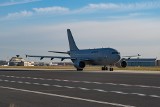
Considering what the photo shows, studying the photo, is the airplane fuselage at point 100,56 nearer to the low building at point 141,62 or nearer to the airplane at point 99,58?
the airplane at point 99,58

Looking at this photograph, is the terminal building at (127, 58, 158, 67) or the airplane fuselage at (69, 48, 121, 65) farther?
the terminal building at (127, 58, 158, 67)

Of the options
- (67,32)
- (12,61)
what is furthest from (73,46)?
(12,61)

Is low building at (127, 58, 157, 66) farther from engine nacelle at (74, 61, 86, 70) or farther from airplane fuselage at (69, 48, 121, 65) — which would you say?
engine nacelle at (74, 61, 86, 70)

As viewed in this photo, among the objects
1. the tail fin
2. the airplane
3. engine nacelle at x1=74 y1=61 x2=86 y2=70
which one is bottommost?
engine nacelle at x1=74 y1=61 x2=86 y2=70

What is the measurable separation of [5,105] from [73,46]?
226ft

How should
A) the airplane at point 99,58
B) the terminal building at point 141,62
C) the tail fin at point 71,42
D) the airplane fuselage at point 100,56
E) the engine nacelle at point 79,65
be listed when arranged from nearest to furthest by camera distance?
the airplane fuselage at point 100,56 < the airplane at point 99,58 < the engine nacelle at point 79,65 < the tail fin at point 71,42 < the terminal building at point 141,62

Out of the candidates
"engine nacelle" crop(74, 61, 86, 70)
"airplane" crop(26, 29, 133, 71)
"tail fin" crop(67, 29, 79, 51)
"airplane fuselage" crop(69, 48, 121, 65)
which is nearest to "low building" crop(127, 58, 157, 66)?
"tail fin" crop(67, 29, 79, 51)

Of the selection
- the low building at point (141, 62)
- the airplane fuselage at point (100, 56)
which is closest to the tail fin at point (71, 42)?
the airplane fuselage at point (100, 56)

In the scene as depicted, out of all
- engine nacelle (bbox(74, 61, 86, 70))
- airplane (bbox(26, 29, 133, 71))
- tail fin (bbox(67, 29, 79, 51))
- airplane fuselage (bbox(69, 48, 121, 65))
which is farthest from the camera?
tail fin (bbox(67, 29, 79, 51))

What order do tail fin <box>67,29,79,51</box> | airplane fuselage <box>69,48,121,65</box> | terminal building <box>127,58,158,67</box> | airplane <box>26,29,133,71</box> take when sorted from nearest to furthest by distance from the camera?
1. airplane fuselage <box>69,48,121,65</box>
2. airplane <box>26,29,133,71</box>
3. tail fin <box>67,29,79,51</box>
4. terminal building <box>127,58,158,67</box>

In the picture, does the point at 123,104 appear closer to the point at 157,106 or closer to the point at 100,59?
the point at 157,106

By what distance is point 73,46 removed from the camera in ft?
271

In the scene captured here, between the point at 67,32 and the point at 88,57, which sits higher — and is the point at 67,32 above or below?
above

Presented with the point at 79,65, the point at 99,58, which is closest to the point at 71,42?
the point at 79,65
